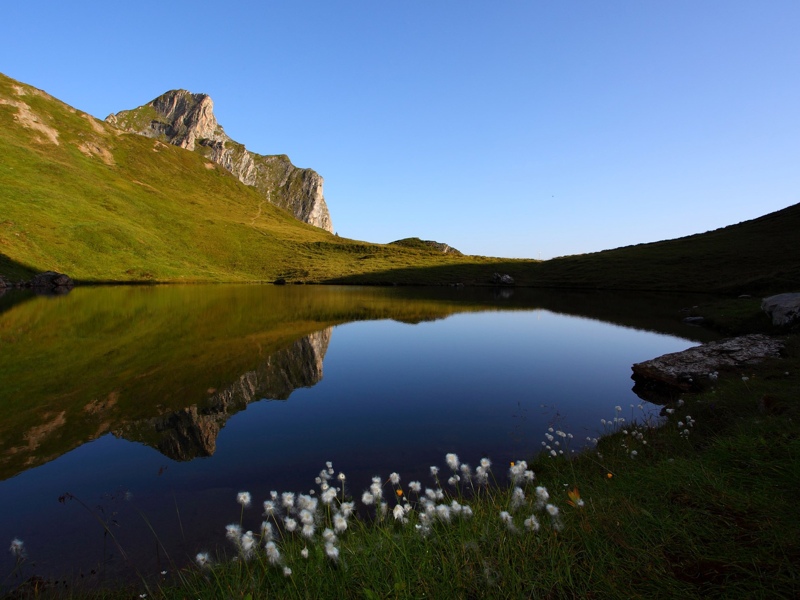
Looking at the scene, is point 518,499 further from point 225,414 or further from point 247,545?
point 225,414

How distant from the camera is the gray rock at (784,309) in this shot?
2625 cm

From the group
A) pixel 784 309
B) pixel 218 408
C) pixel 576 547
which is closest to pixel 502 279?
pixel 784 309

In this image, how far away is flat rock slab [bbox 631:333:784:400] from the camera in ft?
57.8

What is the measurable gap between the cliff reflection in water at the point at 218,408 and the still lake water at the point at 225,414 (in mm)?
76

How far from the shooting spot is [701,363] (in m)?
18.6

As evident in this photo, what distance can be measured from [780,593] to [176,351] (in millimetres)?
28690

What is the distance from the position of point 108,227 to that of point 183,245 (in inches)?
1022

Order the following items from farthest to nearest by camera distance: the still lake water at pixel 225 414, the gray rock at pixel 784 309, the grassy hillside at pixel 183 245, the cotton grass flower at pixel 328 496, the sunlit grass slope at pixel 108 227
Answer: the sunlit grass slope at pixel 108 227
the grassy hillside at pixel 183 245
the gray rock at pixel 784 309
the still lake water at pixel 225 414
the cotton grass flower at pixel 328 496

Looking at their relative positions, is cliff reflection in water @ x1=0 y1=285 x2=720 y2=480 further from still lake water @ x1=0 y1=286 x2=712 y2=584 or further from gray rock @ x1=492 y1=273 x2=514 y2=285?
gray rock @ x1=492 y1=273 x2=514 y2=285

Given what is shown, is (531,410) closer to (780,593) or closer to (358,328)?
(780,593)

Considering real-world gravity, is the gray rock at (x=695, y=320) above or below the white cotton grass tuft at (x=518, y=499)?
above

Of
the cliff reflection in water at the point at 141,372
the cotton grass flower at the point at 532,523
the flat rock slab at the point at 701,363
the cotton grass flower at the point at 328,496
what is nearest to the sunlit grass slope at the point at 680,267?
the flat rock slab at the point at 701,363

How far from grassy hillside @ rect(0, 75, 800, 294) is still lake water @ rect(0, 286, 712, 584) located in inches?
2348

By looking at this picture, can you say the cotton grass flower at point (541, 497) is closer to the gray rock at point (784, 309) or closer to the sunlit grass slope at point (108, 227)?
the gray rock at point (784, 309)
